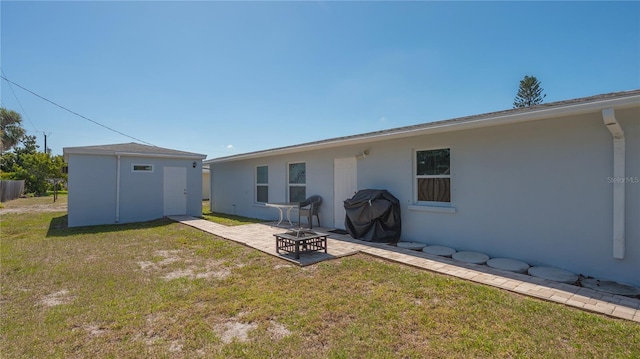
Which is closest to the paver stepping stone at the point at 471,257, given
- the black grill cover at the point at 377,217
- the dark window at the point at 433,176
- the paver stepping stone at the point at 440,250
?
the paver stepping stone at the point at 440,250

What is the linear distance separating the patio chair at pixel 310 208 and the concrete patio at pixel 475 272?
1.19 metres

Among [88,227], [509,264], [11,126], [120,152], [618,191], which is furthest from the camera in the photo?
[11,126]

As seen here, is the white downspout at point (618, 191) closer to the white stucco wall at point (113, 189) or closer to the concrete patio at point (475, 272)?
the concrete patio at point (475, 272)

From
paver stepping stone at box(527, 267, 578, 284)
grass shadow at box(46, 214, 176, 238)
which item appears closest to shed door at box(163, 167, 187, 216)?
grass shadow at box(46, 214, 176, 238)

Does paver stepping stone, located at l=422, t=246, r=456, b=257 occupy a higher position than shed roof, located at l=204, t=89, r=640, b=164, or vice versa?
shed roof, located at l=204, t=89, r=640, b=164

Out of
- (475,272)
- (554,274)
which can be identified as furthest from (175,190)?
(554,274)

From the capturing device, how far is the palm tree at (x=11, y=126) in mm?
28234

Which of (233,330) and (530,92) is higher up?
(530,92)

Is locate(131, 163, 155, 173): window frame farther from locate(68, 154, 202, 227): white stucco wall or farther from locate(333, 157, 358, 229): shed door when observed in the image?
locate(333, 157, 358, 229): shed door

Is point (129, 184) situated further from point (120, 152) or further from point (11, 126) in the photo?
point (11, 126)

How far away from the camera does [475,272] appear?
14.6ft

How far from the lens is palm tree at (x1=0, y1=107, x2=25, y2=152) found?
28.2 m

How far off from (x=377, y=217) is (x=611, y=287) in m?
3.90

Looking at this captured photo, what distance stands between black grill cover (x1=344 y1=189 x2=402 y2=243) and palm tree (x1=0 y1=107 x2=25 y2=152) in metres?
38.1
